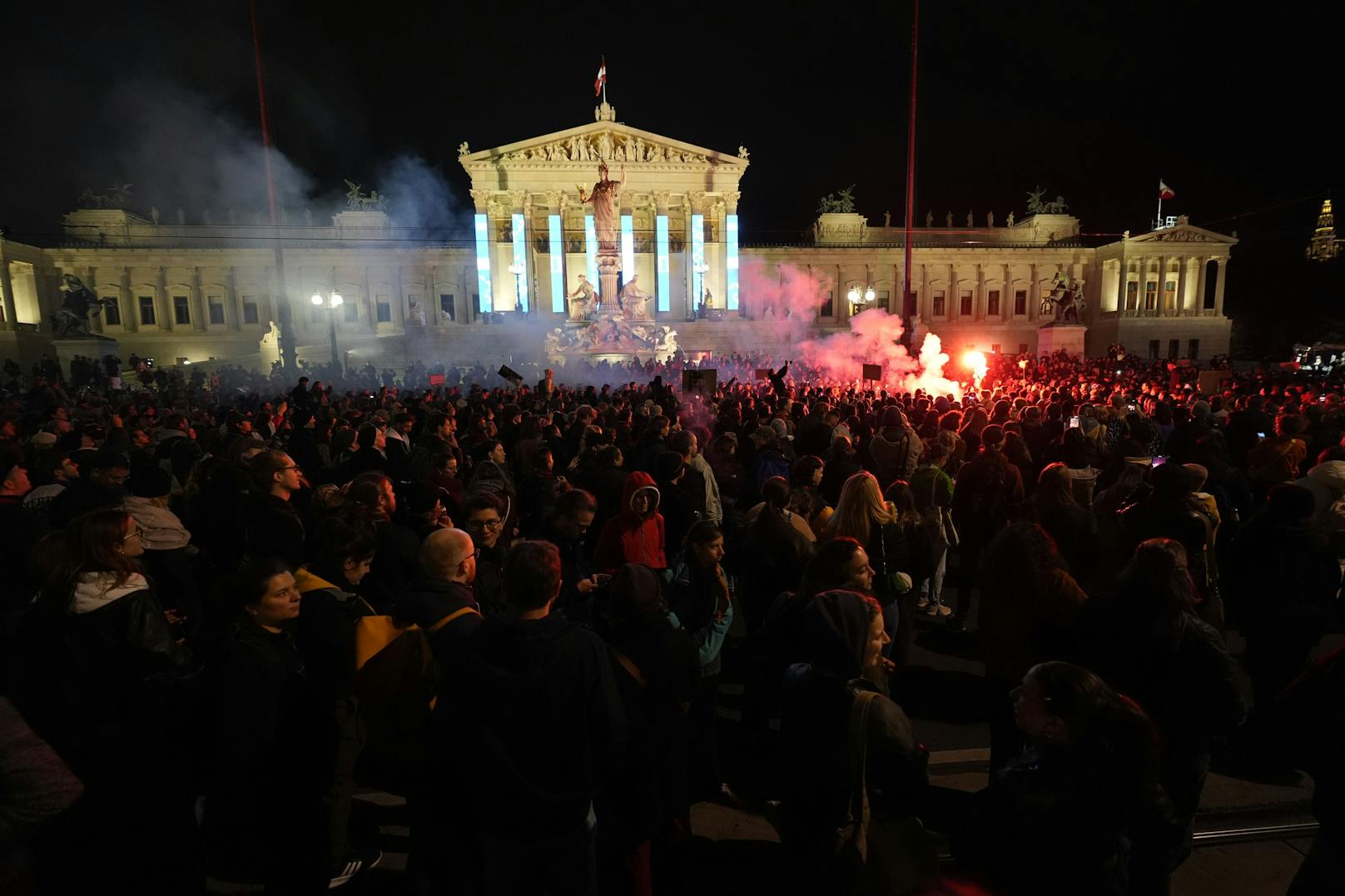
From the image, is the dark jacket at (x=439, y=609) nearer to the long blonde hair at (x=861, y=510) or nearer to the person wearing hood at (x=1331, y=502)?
the long blonde hair at (x=861, y=510)

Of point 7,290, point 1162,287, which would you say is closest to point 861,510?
point 7,290

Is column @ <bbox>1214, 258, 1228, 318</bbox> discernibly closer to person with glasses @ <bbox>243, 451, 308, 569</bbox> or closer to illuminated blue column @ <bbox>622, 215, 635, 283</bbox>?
illuminated blue column @ <bbox>622, 215, 635, 283</bbox>

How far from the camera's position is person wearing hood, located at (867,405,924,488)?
25.0ft

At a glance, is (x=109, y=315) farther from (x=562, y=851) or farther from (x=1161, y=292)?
(x=1161, y=292)

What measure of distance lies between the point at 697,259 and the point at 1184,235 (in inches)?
1452

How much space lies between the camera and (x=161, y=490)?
186 inches

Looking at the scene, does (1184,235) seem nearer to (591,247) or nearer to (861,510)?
(591,247)

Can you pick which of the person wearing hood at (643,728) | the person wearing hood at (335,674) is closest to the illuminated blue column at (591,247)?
the person wearing hood at (335,674)

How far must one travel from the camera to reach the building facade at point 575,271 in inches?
1877

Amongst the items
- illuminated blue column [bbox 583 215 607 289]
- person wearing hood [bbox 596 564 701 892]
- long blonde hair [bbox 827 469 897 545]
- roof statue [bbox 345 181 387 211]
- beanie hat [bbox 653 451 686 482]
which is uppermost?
roof statue [bbox 345 181 387 211]

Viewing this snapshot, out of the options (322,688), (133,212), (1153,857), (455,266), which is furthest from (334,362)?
(133,212)

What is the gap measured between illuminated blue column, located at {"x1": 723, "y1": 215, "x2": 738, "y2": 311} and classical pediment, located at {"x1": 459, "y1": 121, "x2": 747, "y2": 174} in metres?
4.09

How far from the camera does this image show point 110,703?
2865mm

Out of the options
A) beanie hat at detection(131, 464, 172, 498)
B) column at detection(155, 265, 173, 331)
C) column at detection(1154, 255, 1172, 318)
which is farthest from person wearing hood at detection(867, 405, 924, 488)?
column at detection(1154, 255, 1172, 318)
